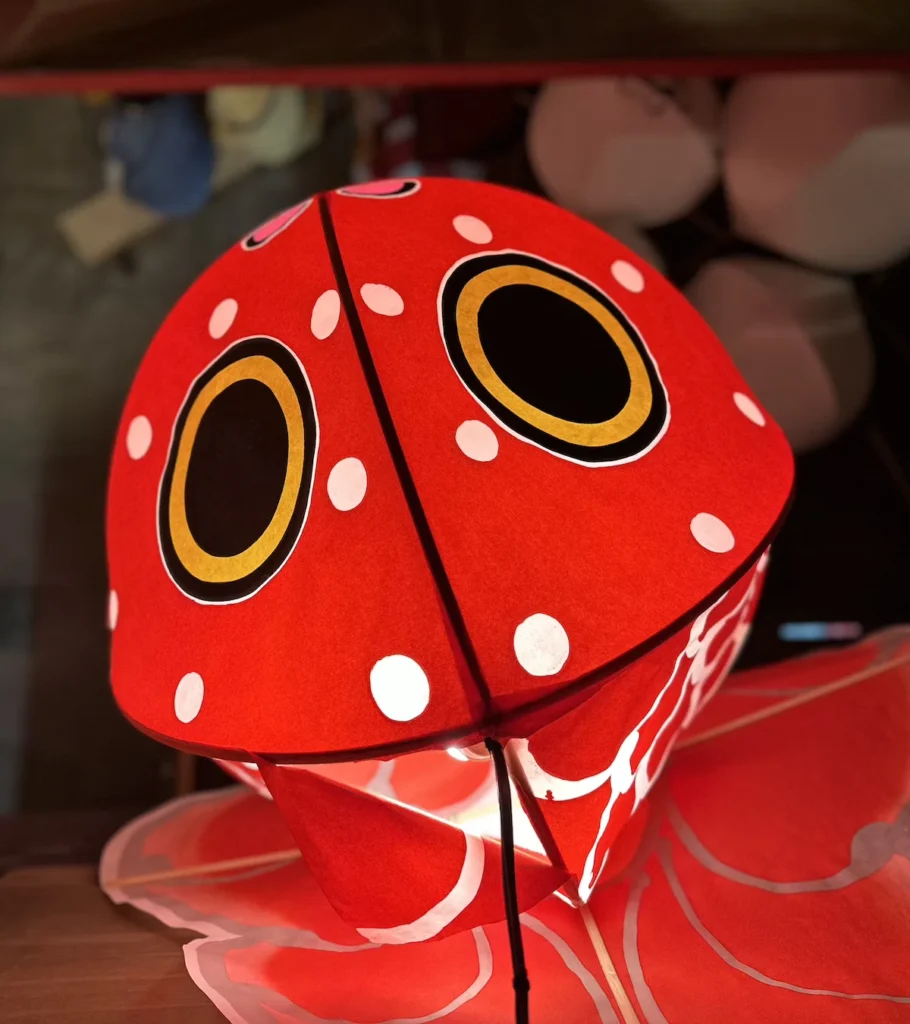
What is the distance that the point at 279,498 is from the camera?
1.89ft

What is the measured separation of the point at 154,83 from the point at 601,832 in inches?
38.8

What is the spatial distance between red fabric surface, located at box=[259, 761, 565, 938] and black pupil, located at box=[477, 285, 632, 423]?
11.6 inches

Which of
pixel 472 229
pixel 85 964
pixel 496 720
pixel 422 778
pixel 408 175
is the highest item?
pixel 408 175

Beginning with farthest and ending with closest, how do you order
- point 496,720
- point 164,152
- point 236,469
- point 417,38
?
point 164,152
point 417,38
point 236,469
point 496,720

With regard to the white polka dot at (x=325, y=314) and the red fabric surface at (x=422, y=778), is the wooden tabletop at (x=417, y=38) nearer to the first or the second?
the white polka dot at (x=325, y=314)

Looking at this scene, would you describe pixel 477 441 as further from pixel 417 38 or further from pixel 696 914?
pixel 417 38

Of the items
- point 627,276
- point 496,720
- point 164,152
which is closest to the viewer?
point 496,720

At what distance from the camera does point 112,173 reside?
1.32 meters

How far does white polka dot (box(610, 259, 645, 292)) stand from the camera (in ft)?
2.29

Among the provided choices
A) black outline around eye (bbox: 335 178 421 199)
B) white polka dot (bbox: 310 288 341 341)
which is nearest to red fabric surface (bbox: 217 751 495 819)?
white polka dot (bbox: 310 288 341 341)

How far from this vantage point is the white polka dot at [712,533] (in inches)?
22.8

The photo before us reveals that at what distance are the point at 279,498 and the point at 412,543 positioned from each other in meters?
0.11

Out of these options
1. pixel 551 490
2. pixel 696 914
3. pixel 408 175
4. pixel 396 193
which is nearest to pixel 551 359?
pixel 551 490

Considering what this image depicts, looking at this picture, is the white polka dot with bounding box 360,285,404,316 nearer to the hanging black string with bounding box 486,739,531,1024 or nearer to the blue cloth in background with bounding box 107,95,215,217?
the hanging black string with bounding box 486,739,531,1024
